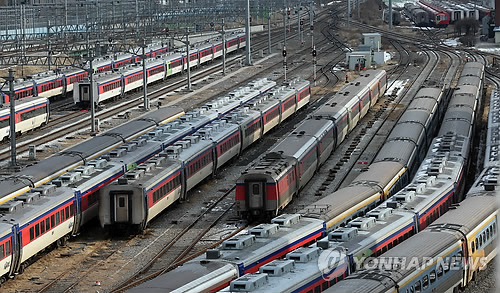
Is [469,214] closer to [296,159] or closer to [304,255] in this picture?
[304,255]

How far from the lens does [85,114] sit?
7450 centimetres

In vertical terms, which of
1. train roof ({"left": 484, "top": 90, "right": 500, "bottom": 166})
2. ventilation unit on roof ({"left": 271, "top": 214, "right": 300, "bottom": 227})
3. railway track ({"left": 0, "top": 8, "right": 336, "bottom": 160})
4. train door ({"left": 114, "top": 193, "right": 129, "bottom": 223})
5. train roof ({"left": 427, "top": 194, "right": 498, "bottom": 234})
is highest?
ventilation unit on roof ({"left": 271, "top": 214, "right": 300, "bottom": 227})

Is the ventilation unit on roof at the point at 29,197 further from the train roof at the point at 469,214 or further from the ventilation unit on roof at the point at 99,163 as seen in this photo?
the train roof at the point at 469,214

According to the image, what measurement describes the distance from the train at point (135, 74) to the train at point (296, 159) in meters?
16.6

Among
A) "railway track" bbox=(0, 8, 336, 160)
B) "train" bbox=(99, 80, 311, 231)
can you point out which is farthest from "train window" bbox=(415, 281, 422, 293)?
"railway track" bbox=(0, 8, 336, 160)

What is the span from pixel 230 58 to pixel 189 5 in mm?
13182

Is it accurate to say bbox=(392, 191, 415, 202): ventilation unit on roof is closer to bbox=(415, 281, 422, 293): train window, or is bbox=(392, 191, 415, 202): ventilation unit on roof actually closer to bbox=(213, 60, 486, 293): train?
bbox=(213, 60, 486, 293): train

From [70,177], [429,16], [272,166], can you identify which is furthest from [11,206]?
[429,16]

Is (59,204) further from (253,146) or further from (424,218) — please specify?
(253,146)

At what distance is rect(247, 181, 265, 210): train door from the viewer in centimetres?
4153

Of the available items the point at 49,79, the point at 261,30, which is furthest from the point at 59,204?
the point at 261,30

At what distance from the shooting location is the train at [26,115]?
6134 centimetres

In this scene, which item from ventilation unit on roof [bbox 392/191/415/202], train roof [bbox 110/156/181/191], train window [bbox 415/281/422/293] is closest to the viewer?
train window [bbox 415/281/422/293]

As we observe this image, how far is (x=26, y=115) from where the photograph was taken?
213ft
